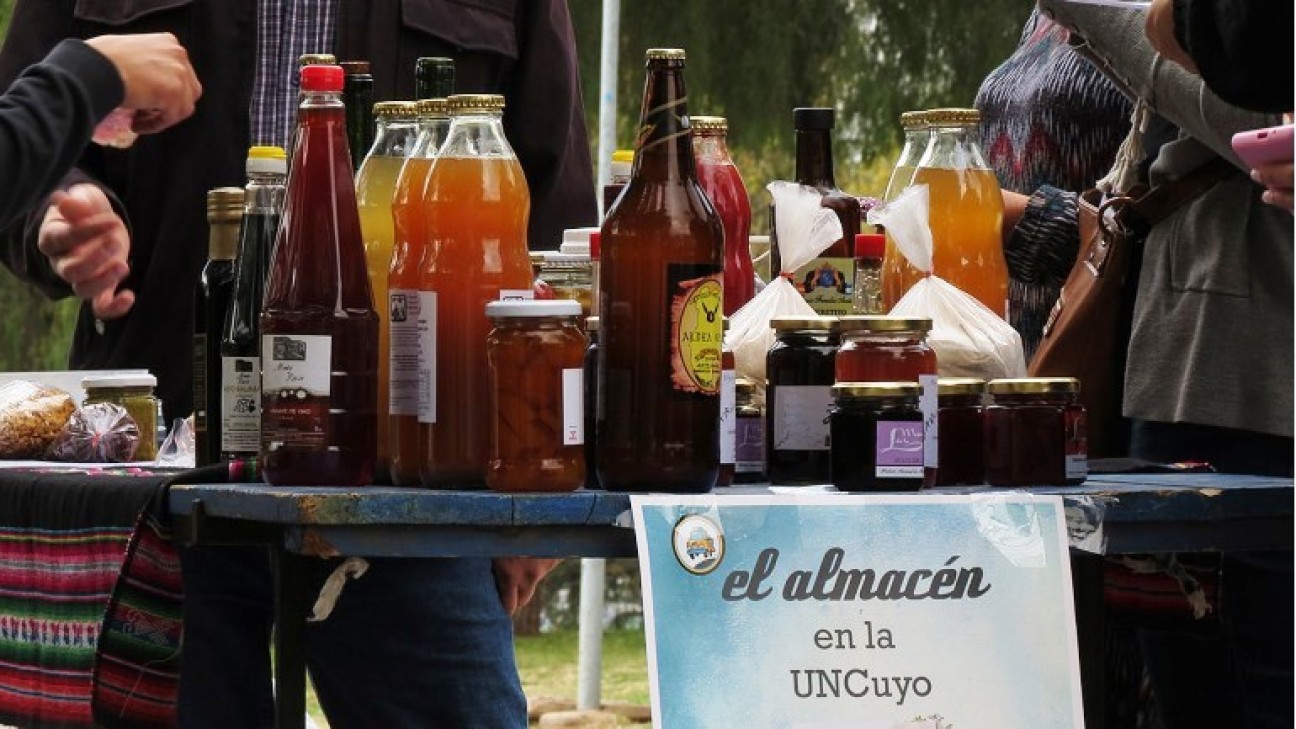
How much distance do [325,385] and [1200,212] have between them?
1.14 meters

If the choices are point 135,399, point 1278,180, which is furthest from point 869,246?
point 135,399

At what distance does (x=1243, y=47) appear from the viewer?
1.97 metres

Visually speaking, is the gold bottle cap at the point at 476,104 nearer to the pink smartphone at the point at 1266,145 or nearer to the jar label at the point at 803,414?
the jar label at the point at 803,414

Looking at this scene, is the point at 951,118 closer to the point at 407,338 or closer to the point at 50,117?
the point at 407,338

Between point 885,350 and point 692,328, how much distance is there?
222mm

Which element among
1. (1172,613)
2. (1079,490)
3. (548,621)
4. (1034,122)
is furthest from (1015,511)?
(548,621)

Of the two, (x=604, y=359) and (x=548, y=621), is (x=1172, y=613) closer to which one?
(x=604, y=359)

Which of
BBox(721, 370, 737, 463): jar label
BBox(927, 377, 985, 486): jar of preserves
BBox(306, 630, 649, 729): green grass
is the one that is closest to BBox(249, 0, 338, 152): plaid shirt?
BBox(721, 370, 737, 463): jar label

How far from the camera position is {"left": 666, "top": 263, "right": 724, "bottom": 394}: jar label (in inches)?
72.8

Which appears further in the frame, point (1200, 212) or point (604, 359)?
point (1200, 212)

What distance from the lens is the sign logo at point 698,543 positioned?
5.75ft

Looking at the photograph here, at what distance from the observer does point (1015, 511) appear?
72.3 inches

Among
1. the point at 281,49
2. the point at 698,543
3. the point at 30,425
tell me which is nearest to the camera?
the point at 698,543

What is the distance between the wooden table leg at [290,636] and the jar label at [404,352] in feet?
0.61
